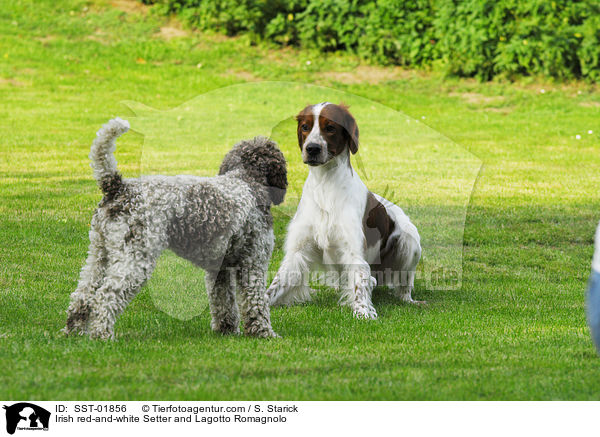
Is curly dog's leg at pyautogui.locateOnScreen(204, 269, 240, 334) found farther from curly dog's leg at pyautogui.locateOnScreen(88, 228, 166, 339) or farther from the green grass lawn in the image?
curly dog's leg at pyautogui.locateOnScreen(88, 228, 166, 339)

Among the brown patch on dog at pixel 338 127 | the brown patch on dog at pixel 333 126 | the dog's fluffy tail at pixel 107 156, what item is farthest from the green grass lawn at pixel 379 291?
the dog's fluffy tail at pixel 107 156

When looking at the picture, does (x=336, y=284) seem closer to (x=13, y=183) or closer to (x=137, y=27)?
(x=13, y=183)

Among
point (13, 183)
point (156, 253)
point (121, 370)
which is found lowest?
point (13, 183)

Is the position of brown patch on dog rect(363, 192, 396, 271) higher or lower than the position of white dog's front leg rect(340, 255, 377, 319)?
higher

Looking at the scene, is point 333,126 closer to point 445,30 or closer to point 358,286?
point 358,286

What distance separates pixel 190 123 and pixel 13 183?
495 centimetres

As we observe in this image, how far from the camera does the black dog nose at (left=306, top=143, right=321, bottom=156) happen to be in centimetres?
690

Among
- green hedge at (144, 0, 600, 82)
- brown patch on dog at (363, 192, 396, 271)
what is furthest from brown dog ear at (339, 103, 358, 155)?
green hedge at (144, 0, 600, 82)

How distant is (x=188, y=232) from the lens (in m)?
5.75

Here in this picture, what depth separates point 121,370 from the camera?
16.5 feet

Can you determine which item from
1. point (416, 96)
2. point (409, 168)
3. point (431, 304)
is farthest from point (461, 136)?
point (431, 304)

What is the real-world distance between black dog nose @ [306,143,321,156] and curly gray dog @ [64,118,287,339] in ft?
1.99
